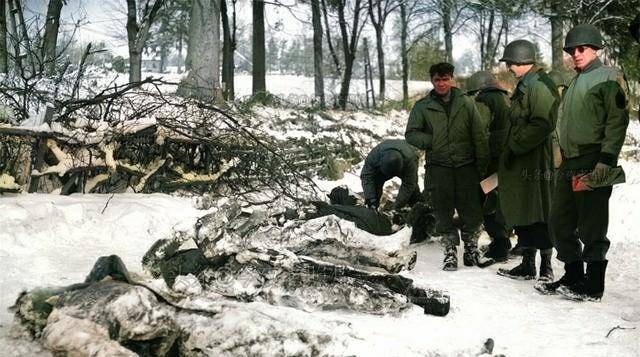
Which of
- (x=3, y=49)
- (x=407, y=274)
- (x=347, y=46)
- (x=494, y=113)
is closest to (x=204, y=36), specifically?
(x=3, y=49)

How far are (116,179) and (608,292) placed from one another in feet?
13.6

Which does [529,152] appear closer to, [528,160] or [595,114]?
[528,160]

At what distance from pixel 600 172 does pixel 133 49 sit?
543 inches

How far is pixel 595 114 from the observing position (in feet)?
13.6

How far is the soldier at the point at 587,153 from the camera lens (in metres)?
4.06

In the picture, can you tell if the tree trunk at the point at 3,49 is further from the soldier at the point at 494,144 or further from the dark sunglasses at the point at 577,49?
the dark sunglasses at the point at 577,49

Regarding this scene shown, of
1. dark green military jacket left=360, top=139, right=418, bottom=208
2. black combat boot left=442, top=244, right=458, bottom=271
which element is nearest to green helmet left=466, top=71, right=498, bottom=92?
dark green military jacket left=360, top=139, right=418, bottom=208

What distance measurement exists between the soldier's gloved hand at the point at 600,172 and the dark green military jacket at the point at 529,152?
2.68ft

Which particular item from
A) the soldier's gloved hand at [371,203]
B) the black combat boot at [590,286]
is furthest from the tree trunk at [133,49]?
the black combat boot at [590,286]

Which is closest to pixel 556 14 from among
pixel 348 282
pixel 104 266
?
pixel 348 282

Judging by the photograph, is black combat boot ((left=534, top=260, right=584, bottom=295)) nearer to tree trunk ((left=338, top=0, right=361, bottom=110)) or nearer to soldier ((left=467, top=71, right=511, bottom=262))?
soldier ((left=467, top=71, right=511, bottom=262))

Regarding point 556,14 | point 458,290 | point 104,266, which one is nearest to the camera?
point 104,266

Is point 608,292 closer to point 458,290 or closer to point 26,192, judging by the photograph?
point 458,290

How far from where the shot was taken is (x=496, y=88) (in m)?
5.90
